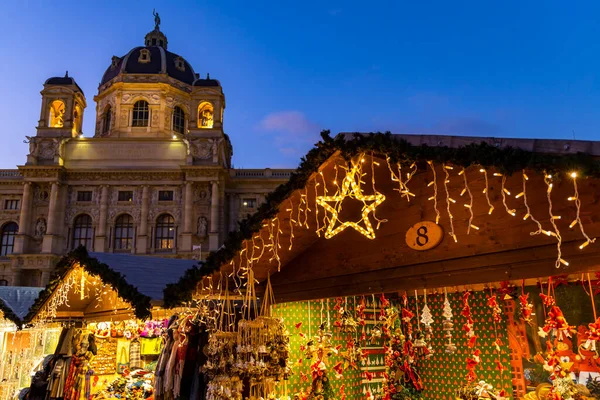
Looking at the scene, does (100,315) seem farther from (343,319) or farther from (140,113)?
(140,113)

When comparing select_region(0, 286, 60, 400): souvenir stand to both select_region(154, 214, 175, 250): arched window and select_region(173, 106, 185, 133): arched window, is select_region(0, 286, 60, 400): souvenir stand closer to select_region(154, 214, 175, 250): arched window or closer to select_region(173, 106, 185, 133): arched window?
select_region(154, 214, 175, 250): arched window

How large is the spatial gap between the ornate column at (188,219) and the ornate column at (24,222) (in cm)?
947

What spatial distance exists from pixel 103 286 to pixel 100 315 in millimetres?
825

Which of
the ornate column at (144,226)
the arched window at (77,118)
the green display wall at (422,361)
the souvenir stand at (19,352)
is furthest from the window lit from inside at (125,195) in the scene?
the green display wall at (422,361)

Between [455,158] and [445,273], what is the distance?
1.53m

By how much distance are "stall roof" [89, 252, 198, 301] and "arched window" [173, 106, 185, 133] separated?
28.4m

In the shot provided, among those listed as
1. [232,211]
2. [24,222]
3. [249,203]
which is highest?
[249,203]

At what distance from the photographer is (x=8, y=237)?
101ft

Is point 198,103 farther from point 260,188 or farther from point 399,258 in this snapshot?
point 399,258

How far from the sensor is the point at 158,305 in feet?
18.3

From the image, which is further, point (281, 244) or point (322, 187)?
point (281, 244)

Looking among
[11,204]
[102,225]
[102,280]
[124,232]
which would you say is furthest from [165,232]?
[102,280]

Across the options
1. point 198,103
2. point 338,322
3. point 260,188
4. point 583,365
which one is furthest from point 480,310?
point 198,103

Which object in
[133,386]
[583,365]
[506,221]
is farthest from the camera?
[133,386]
